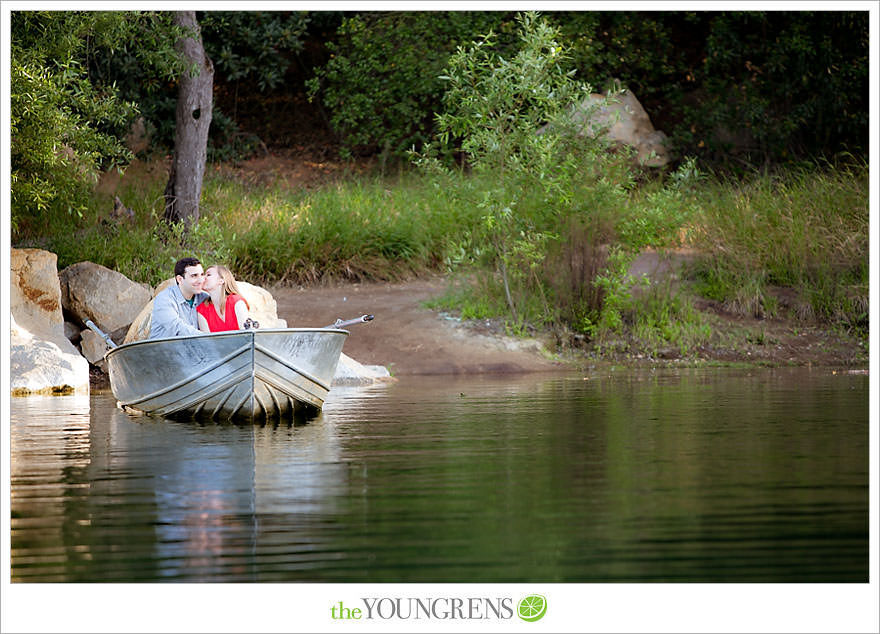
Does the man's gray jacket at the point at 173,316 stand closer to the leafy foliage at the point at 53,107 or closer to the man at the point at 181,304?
the man at the point at 181,304

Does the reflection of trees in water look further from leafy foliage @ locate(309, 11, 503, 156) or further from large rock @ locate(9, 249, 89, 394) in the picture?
leafy foliage @ locate(309, 11, 503, 156)

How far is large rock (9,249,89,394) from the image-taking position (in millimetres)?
13961

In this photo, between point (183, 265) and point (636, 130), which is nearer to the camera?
point (183, 265)

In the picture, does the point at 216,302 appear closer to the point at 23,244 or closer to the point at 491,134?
the point at 491,134

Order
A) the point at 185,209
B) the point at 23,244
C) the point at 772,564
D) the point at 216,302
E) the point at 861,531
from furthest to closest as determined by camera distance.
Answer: the point at 185,209, the point at 23,244, the point at 216,302, the point at 861,531, the point at 772,564

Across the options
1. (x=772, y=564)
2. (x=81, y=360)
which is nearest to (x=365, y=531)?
(x=772, y=564)

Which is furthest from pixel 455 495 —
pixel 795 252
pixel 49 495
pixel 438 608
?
pixel 795 252

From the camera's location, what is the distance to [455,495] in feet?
20.1

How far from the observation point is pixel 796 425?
908 cm

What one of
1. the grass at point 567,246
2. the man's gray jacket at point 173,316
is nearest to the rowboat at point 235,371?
the man's gray jacket at point 173,316

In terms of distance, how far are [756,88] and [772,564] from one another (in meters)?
23.9

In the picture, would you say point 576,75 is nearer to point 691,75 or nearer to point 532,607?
point 691,75

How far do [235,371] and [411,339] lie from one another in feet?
22.8

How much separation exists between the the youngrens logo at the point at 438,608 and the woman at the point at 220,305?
21.7ft
